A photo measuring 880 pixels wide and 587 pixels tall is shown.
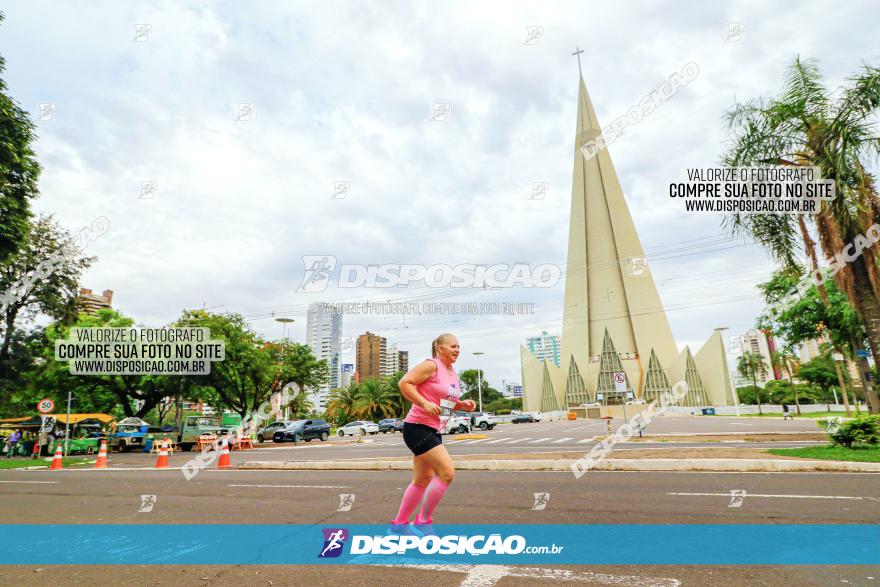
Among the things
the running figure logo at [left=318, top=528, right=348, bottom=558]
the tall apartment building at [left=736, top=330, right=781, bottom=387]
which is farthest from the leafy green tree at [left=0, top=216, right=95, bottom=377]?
the tall apartment building at [left=736, top=330, right=781, bottom=387]

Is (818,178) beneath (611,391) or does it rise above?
above

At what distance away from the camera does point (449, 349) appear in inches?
162

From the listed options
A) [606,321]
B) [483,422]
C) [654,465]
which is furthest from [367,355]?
[654,465]

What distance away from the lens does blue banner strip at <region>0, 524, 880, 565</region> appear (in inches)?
169

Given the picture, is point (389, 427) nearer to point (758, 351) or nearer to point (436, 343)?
point (436, 343)

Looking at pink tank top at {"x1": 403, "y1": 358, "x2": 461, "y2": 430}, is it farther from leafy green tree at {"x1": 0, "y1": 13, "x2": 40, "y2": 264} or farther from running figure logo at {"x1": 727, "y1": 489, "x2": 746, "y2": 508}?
leafy green tree at {"x1": 0, "y1": 13, "x2": 40, "y2": 264}

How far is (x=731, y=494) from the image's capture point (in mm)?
7195

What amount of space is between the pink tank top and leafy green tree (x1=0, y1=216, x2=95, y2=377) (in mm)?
22737

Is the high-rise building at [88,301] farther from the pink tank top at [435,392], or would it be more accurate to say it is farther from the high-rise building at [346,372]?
the high-rise building at [346,372]

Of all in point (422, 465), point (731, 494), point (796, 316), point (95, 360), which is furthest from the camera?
point (95, 360)

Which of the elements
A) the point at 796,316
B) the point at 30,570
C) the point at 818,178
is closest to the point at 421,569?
the point at 30,570

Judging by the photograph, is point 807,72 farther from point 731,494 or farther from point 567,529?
point 567,529

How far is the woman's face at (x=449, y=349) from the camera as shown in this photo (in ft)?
13.4

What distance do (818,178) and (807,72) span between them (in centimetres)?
344
